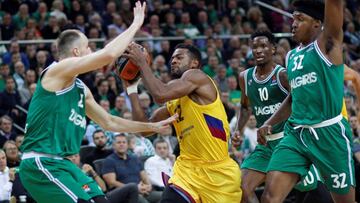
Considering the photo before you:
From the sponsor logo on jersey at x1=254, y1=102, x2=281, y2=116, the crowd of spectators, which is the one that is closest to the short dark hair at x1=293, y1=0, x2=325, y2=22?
the sponsor logo on jersey at x1=254, y1=102, x2=281, y2=116

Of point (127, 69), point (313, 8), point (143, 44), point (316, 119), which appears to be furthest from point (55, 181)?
point (143, 44)

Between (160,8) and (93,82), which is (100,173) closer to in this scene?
(93,82)

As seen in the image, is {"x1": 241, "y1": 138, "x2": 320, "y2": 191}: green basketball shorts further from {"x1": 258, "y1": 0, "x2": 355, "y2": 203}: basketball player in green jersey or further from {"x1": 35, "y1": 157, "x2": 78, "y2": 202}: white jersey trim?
{"x1": 35, "y1": 157, "x2": 78, "y2": 202}: white jersey trim

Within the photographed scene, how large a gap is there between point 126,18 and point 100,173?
6.54m

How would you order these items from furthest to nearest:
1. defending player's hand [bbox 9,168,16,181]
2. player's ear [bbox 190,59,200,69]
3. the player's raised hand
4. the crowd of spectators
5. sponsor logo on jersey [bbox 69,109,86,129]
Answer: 1. the crowd of spectators
2. defending player's hand [bbox 9,168,16,181]
3. player's ear [bbox 190,59,200,69]
4. the player's raised hand
5. sponsor logo on jersey [bbox 69,109,86,129]

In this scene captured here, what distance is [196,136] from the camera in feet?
27.5

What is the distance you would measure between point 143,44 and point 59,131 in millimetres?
10720

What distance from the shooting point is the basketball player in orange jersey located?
26.9 feet

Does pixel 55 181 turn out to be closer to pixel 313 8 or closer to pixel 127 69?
pixel 127 69

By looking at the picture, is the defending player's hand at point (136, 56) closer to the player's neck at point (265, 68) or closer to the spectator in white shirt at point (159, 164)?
the player's neck at point (265, 68)

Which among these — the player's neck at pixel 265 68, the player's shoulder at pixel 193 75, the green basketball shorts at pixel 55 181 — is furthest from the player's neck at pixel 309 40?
the green basketball shorts at pixel 55 181

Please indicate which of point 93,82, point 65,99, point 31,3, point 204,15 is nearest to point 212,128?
point 65,99

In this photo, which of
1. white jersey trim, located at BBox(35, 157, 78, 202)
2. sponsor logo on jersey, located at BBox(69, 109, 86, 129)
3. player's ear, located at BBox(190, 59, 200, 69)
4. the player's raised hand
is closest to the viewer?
white jersey trim, located at BBox(35, 157, 78, 202)

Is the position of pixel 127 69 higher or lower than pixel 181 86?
higher
